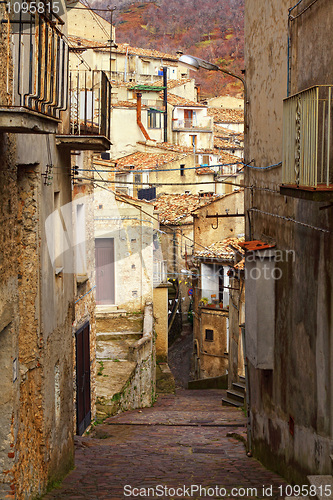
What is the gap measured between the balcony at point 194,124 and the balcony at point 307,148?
46.5 metres

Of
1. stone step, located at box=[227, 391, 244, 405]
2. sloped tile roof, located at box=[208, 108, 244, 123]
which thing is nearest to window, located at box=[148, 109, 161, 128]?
sloped tile roof, located at box=[208, 108, 244, 123]

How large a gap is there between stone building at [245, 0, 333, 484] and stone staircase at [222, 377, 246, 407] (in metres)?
6.35

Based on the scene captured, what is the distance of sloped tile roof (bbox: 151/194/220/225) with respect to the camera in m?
36.4

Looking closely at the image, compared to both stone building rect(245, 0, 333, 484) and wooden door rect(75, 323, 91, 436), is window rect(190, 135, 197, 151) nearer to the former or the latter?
wooden door rect(75, 323, 91, 436)

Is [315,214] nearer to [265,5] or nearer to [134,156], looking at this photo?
Result: [265,5]

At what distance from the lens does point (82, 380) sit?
12.8 metres

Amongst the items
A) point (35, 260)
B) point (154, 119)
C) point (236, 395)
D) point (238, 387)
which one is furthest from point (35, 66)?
point (154, 119)

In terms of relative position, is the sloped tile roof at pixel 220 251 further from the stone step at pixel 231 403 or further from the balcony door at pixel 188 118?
the balcony door at pixel 188 118

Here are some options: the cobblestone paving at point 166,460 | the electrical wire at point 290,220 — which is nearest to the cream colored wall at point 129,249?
the cobblestone paving at point 166,460

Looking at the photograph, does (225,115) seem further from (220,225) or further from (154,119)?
(220,225)

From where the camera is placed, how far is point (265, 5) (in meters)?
10.6

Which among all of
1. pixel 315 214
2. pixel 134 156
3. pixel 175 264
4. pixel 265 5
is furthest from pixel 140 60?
pixel 315 214

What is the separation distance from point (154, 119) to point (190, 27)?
265 ft

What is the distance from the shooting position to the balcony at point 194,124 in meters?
53.4
